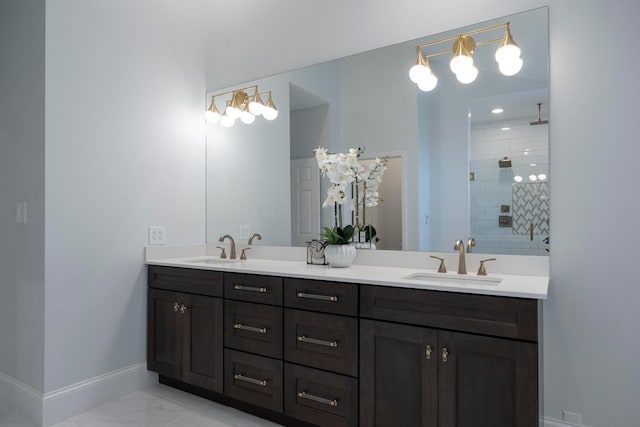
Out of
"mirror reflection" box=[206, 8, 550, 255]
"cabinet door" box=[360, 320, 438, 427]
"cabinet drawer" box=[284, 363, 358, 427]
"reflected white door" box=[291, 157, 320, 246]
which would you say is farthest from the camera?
"reflected white door" box=[291, 157, 320, 246]

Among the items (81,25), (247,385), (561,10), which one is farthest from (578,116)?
(81,25)

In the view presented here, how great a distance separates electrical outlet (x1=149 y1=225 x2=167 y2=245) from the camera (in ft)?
8.77

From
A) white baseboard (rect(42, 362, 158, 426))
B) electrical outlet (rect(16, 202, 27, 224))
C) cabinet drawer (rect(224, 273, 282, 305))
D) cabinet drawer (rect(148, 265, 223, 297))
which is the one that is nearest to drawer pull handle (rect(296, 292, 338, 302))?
cabinet drawer (rect(224, 273, 282, 305))

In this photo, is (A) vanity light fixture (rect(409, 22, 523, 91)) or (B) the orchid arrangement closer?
(A) vanity light fixture (rect(409, 22, 523, 91))

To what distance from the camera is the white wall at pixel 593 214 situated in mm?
1709

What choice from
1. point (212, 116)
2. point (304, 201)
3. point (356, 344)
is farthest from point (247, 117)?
point (356, 344)

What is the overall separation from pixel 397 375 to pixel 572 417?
0.86m

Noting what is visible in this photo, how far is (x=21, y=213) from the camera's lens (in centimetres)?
228

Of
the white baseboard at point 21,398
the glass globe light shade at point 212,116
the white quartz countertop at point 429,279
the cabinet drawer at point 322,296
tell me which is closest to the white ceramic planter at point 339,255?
the white quartz countertop at point 429,279

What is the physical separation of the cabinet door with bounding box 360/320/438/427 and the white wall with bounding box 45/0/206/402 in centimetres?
163

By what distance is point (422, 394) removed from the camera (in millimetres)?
1627

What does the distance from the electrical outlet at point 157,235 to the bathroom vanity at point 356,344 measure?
0.26 meters

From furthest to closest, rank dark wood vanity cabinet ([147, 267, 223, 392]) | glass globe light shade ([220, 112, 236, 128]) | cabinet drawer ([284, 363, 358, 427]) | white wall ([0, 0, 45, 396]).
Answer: glass globe light shade ([220, 112, 236, 128])
dark wood vanity cabinet ([147, 267, 223, 392])
white wall ([0, 0, 45, 396])
cabinet drawer ([284, 363, 358, 427])

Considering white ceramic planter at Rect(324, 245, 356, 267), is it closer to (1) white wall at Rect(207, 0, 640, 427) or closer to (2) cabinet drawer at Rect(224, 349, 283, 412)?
(2) cabinet drawer at Rect(224, 349, 283, 412)
